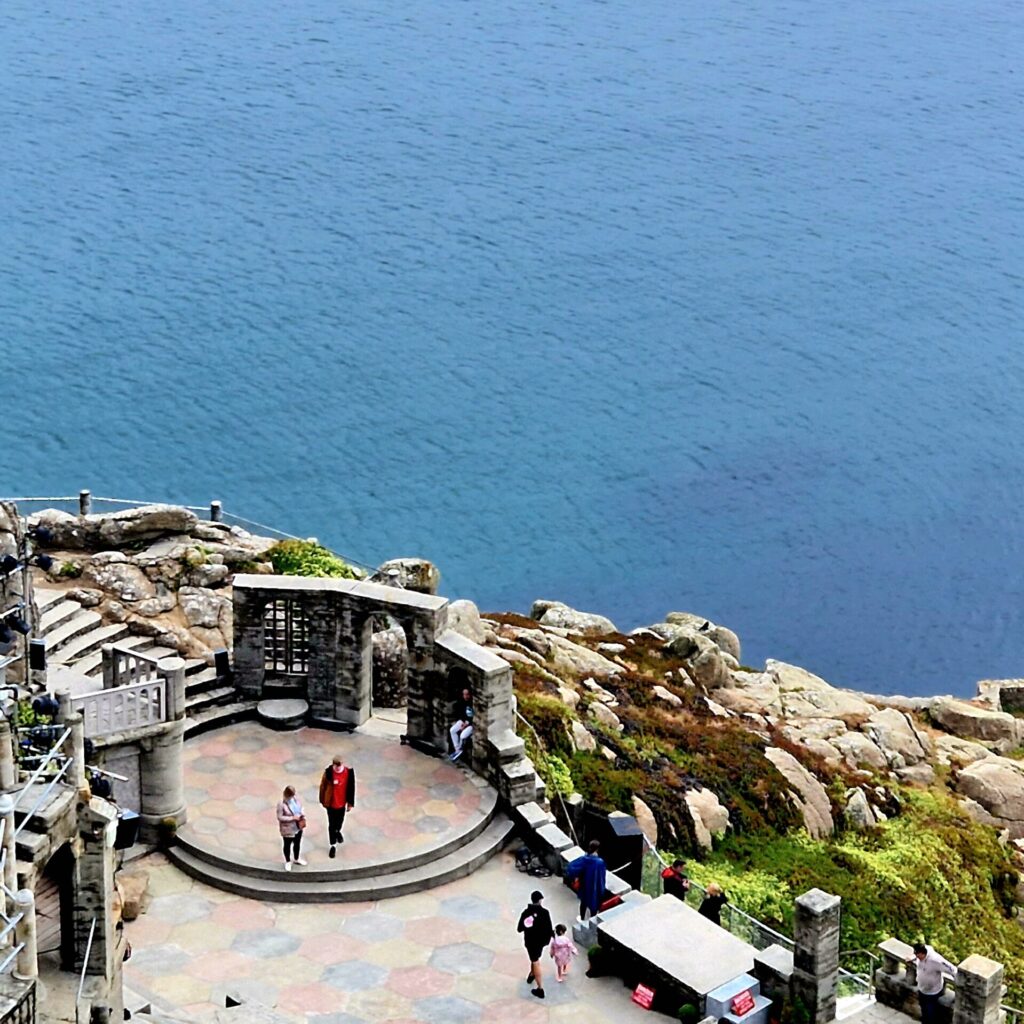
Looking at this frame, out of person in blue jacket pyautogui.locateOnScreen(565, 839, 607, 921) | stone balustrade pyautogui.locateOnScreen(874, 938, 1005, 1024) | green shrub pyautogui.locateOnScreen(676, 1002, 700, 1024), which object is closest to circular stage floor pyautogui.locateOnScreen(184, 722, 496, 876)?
person in blue jacket pyautogui.locateOnScreen(565, 839, 607, 921)

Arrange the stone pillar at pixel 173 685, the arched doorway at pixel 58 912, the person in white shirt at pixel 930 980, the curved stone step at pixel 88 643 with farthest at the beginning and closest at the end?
1. the curved stone step at pixel 88 643
2. the stone pillar at pixel 173 685
3. the person in white shirt at pixel 930 980
4. the arched doorway at pixel 58 912

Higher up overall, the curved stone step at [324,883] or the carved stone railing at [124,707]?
the carved stone railing at [124,707]

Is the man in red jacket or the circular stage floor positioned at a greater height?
the man in red jacket

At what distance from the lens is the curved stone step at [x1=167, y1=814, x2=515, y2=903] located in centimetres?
3938

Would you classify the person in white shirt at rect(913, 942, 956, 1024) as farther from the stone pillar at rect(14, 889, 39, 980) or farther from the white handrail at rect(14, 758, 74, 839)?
the stone pillar at rect(14, 889, 39, 980)

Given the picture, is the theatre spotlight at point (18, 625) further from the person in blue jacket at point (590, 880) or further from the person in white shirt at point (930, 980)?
the person in white shirt at point (930, 980)

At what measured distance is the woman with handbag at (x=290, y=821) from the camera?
38.9 m

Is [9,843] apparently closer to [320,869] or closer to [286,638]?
[320,869]

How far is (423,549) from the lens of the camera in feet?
308

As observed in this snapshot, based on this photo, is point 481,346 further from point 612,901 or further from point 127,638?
point 612,901

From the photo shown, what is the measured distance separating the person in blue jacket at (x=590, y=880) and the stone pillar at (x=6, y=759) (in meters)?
12.8

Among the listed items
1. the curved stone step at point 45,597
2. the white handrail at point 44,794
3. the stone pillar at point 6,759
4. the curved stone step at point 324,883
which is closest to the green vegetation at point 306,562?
the curved stone step at point 45,597

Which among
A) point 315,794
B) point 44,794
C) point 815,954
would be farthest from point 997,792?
point 44,794

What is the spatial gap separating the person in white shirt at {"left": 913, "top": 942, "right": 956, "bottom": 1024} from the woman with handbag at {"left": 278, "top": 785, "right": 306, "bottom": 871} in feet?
43.8
